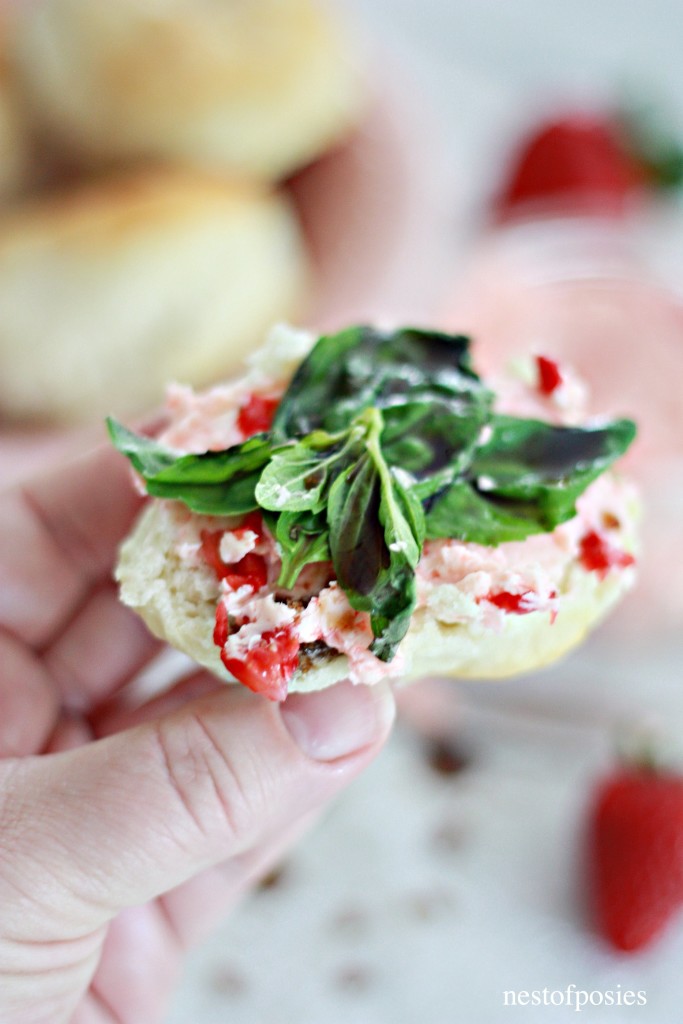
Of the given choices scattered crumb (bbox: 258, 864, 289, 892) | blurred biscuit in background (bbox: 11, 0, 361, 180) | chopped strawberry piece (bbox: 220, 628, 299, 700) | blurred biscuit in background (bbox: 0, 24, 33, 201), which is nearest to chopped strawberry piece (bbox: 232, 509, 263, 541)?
chopped strawberry piece (bbox: 220, 628, 299, 700)

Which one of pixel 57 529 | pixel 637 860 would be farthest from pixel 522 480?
pixel 637 860

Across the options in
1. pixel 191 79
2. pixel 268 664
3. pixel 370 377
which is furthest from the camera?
pixel 191 79

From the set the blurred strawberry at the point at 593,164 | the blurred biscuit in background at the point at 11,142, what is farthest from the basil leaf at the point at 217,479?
the blurred strawberry at the point at 593,164

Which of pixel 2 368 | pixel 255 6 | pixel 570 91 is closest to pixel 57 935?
pixel 2 368

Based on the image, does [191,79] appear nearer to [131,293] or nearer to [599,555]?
[131,293]

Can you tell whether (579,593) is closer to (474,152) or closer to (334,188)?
(334,188)

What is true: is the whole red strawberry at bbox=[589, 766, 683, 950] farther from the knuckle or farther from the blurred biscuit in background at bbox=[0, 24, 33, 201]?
the blurred biscuit in background at bbox=[0, 24, 33, 201]
